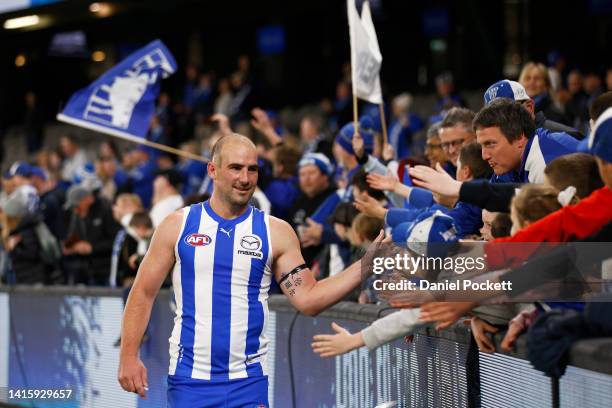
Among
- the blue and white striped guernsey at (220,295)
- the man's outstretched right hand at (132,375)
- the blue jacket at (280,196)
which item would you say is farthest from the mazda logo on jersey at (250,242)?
the blue jacket at (280,196)

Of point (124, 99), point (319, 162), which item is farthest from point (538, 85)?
point (124, 99)

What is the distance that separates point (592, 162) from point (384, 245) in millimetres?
1011

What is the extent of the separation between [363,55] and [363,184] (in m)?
1.38

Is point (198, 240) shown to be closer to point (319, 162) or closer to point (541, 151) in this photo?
point (541, 151)

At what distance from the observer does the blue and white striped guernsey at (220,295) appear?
20.2 ft

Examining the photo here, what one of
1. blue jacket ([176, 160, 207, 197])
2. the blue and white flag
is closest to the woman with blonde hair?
the blue and white flag

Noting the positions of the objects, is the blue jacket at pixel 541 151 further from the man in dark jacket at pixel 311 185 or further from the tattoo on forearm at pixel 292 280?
the man in dark jacket at pixel 311 185

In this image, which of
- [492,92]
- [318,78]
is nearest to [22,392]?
[492,92]

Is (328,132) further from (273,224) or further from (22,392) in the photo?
(273,224)

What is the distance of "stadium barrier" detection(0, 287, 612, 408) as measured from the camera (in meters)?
4.91

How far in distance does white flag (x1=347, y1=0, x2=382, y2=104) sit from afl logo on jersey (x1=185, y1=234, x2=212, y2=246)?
3.55m

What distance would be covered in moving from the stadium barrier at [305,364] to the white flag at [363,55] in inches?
84.1

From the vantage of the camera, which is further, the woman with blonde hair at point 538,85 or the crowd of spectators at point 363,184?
the woman with blonde hair at point 538,85

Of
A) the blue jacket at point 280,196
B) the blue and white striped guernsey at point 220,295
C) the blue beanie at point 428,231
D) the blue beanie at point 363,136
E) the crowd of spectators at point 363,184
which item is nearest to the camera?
the crowd of spectators at point 363,184
